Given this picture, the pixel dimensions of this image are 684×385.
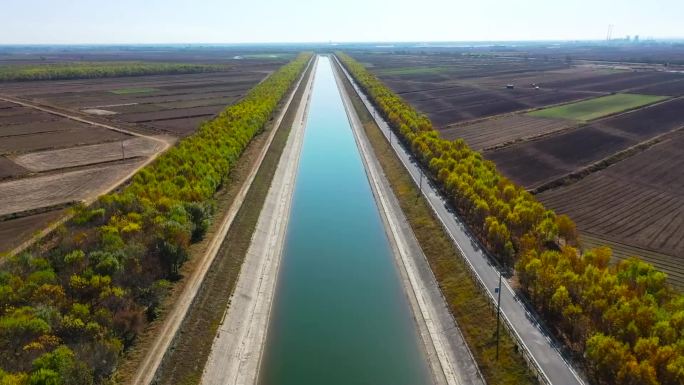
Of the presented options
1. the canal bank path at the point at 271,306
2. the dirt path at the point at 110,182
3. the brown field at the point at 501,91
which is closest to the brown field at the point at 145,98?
the dirt path at the point at 110,182

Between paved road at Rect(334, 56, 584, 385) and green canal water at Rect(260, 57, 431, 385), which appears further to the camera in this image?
green canal water at Rect(260, 57, 431, 385)

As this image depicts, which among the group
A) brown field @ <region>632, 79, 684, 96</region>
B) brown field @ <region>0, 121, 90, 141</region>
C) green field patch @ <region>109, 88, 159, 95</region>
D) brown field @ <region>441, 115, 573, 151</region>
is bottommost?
brown field @ <region>441, 115, 573, 151</region>

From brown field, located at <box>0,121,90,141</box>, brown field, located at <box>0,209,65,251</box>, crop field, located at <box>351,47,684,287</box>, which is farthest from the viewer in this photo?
brown field, located at <box>0,121,90,141</box>

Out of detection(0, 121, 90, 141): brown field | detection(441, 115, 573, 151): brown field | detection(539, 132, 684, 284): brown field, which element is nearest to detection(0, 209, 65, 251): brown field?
detection(0, 121, 90, 141): brown field

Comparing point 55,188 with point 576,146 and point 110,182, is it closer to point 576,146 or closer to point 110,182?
point 110,182

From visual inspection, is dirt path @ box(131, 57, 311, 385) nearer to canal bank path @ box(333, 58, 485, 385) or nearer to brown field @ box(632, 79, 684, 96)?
canal bank path @ box(333, 58, 485, 385)

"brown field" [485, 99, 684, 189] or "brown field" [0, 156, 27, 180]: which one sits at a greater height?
"brown field" [0, 156, 27, 180]

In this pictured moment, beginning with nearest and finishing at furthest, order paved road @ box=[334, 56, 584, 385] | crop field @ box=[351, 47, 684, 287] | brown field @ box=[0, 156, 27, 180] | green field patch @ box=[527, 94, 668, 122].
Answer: paved road @ box=[334, 56, 584, 385] → crop field @ box=[351, 47, 684, 287] → brown field @ box=[0, 156, 27, 180] → green field patch @ box=[527, 94, 668, 122]
